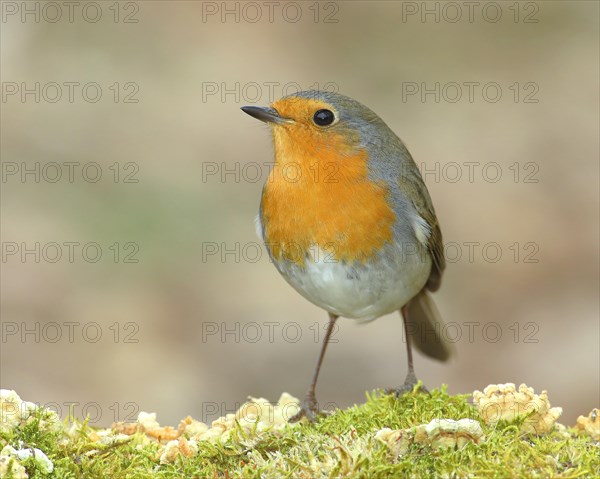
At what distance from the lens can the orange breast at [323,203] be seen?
373 centimetres

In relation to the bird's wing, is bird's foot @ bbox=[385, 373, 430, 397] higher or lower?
lower

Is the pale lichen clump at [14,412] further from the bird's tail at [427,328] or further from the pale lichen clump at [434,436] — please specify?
the bird's tail at [427,328]

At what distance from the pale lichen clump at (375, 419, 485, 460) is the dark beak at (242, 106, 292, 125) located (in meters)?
1.80

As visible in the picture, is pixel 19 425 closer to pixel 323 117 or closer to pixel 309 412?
pixel 309 412

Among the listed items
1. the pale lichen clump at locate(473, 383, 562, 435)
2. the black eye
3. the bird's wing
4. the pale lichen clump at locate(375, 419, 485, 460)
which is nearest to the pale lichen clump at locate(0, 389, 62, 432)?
the pale lichen clump at locate(375, 419, 485, 460)

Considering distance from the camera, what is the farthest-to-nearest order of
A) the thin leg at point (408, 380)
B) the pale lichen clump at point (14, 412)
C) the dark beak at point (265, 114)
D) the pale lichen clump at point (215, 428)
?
the dark beak at point (265, 114) → the thin leg at point (408, 380) → the pale lichen clump at point (215, 428) → the pale lichen clump at point (14, 412)

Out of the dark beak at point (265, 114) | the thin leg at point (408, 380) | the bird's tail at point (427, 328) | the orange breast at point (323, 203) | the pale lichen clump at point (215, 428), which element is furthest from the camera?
the bird's tail at point (427, 328)

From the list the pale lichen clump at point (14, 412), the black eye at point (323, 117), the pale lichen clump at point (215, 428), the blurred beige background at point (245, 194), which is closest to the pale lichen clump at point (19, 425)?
the pale lichen clump at point (14, 412)

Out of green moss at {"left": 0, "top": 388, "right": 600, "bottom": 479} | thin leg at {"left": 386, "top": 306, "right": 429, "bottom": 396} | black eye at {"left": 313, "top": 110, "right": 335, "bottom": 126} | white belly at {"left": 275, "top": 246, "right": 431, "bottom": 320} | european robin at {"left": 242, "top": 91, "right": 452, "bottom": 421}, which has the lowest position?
thin leg at {"left": 386, "top": 306, "right": 429, "bottom": 396}

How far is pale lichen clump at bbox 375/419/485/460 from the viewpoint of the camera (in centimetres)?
251

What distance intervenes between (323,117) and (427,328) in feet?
4.81

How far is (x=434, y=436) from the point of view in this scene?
2.51 meters

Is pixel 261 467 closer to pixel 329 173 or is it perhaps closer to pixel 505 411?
pixel 505 411

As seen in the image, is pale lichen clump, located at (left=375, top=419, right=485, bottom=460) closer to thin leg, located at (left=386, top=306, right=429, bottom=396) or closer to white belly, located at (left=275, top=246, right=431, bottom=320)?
thin leg, located at (left=386, top=306, right=429, bottom=396)
